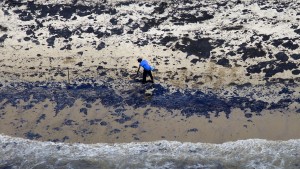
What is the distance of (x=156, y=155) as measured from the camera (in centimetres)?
1255

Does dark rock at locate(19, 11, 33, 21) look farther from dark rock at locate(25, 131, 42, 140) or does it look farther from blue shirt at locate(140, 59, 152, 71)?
dark rock at locate(25, 131, 42, 140)

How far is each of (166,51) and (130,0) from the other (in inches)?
110

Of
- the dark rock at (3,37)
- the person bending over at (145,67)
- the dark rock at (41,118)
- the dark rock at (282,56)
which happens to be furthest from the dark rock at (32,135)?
the dark rock at (282,56)

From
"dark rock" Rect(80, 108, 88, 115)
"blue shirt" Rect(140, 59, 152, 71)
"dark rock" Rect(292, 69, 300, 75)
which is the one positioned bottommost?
"dark rock" Rect(80, 108, 88, 115)

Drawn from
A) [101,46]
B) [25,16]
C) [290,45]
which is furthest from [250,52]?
[25,16]

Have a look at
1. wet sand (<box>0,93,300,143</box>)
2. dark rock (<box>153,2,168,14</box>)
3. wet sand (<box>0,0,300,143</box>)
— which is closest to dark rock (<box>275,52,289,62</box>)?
wet sand (<box>0,0,300,143</box>)

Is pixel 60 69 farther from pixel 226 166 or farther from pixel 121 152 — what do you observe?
pixel 226 166

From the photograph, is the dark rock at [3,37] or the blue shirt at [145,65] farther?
the dark rock at [3,37]

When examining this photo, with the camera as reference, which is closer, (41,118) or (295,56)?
(41,118)

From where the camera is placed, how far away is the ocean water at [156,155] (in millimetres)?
12281

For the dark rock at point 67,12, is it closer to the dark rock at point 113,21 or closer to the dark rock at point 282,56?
the dark rock at point 113,21

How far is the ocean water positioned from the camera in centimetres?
1228

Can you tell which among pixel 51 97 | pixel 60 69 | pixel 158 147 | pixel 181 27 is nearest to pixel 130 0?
pixel 181 27

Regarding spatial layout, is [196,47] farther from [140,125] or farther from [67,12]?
[67,12]
